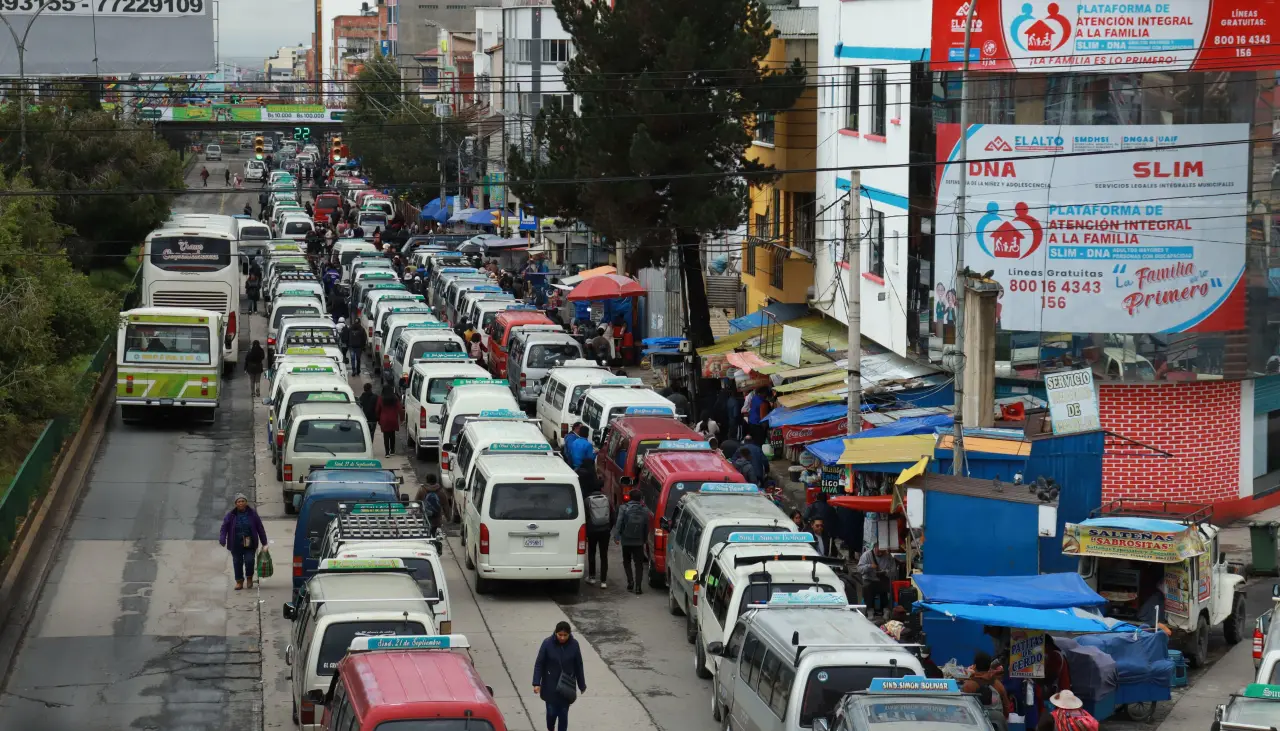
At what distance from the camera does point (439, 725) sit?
12.5m

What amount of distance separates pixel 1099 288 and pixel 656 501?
9404mm

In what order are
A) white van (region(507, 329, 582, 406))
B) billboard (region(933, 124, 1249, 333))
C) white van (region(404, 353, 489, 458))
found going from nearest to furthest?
billboard (region(933, 124, 1249, 333)) → white van (region(404, 353, 489, 458)) → white van (region(507, 329, 582, 406))

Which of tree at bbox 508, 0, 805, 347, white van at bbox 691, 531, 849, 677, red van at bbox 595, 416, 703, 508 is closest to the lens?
white van at bbox 691, 531, 849, 677

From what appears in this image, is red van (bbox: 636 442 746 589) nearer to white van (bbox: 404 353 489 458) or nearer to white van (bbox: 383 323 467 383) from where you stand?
white van (bbox: 404 353 489 458)

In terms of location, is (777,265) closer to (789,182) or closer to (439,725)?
(789,182)

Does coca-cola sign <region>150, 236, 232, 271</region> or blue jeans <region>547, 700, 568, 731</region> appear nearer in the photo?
blue jeans <region>547, 700, 568, 731</region>

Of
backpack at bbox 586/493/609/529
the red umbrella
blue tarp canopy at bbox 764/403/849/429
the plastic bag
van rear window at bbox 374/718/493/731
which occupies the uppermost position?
the red umbrella

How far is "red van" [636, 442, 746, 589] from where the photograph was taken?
2348cm

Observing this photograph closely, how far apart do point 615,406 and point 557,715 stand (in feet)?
43.3

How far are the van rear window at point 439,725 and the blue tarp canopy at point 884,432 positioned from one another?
38.4ft

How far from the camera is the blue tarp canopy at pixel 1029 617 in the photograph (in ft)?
55.4

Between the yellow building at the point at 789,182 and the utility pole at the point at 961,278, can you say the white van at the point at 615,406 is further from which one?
the yellow building at the point at 789,182

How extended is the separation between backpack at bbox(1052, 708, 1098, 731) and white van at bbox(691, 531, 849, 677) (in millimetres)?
2868

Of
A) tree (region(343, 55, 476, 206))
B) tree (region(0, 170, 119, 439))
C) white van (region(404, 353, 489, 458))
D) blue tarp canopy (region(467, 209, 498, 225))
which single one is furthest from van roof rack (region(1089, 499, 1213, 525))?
tree (region(343, 55, 476, 206))
